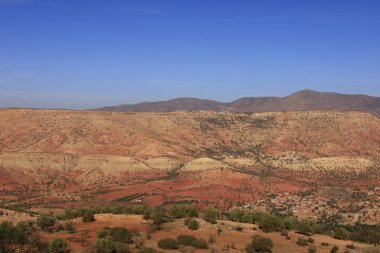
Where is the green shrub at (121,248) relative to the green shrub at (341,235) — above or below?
above

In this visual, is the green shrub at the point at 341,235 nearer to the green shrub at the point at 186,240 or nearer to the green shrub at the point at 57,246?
the green shrub at the point at 186,240

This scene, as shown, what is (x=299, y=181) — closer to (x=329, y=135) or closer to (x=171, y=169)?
(x=171, y=169)

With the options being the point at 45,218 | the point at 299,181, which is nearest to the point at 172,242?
the point at 45,218

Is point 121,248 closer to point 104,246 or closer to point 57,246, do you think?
point 104,246

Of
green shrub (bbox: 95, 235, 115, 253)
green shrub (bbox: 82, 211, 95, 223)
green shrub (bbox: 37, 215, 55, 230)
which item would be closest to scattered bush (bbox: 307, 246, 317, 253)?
green shrub (bbox: 95, 235, 115, 253)

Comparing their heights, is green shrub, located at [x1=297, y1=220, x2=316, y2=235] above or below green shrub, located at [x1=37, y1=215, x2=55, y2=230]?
below

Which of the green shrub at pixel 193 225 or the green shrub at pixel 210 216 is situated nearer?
the green shrub at pixel 193 225

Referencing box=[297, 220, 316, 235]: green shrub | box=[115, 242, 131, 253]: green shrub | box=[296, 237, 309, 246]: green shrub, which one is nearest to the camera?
box=[115, 242, 131, 253]: green shrub

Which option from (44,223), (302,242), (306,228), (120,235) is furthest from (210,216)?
(44,223)

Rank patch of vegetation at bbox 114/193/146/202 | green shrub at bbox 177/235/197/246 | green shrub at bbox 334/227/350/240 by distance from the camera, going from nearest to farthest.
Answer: green shrub at bbox 177/235/197/246 → green shrub at bbox 334/227/350/240 → patch of vegetation at bbox 114/193/146/202

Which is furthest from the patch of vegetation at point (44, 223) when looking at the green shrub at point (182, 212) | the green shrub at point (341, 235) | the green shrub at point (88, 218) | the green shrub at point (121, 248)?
the green shrub at point (341, 235)

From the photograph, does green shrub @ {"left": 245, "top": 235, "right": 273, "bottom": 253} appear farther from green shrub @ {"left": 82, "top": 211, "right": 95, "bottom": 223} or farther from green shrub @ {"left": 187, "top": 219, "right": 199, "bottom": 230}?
green shrub @ {"left": 82, "top": 211, "right": 95, "bottom": 223}
